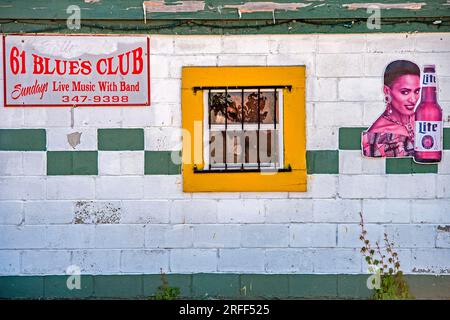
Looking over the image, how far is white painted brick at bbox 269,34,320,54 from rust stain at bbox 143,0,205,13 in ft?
2.29

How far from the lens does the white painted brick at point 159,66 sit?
206 inches

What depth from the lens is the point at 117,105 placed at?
5230 millimetres

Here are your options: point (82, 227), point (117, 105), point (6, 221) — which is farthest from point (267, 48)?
point (6, 221)

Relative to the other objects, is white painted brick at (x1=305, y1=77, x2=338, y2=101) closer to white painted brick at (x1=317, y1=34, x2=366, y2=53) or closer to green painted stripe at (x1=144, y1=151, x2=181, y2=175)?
white painted brick at (x1=317, y1=34, x2=366, y2=53)

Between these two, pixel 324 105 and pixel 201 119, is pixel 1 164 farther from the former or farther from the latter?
pixel 324 105

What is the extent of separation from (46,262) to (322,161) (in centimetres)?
262

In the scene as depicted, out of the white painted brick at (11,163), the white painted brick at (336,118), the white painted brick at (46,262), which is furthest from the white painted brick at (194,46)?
the white painted brick at (46,262)

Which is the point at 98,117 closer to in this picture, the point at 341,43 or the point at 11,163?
the point at 11,163

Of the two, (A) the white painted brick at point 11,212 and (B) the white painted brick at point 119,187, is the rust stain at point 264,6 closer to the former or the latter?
(B) the white painted brick at point 119,187

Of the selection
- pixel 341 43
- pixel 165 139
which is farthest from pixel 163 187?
pixel 341 43

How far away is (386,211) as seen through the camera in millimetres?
5246

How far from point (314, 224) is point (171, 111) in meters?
1.62

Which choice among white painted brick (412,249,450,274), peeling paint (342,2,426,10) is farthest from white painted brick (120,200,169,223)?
peeling paint (342,2,426,10)

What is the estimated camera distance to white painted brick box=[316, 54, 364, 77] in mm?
5223
